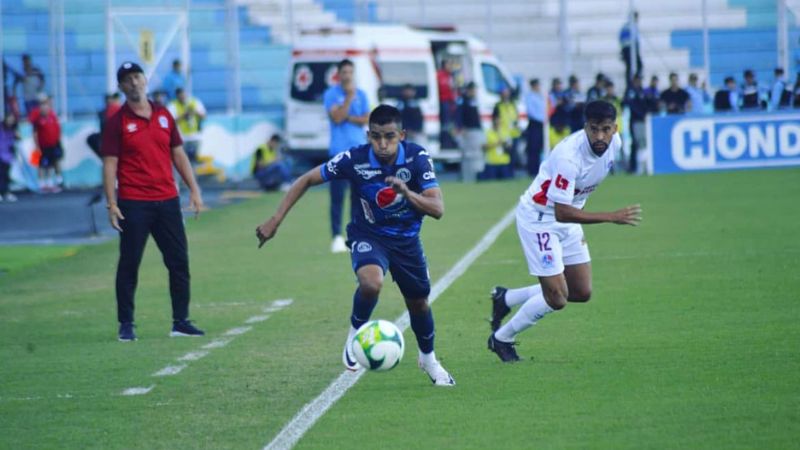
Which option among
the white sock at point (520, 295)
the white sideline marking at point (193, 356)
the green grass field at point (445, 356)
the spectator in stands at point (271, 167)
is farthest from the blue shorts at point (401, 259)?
the spectator in stands at point (271, 167)

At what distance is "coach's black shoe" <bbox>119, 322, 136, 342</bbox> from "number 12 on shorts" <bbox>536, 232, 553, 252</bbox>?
11.6ft

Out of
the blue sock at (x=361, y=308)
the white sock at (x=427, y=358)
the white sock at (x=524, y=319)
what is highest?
the blue sock at (x=361, y=308)

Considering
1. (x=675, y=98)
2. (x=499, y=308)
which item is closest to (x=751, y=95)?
(x=675, y=98)

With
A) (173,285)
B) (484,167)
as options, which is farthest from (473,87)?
(173,285)

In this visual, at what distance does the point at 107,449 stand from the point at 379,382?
7.22 ft

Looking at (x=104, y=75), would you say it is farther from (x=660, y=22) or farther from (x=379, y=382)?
(x=379, y=382)

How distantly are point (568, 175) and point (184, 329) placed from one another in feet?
12.3

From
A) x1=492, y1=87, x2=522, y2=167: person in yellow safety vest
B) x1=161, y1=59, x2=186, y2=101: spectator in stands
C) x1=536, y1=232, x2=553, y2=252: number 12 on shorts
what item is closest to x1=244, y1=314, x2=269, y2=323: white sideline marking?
x1=536, y1=232, x2=553, y2=252: number 12 on shorts

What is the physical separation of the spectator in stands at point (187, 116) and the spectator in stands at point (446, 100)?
5.56 metres

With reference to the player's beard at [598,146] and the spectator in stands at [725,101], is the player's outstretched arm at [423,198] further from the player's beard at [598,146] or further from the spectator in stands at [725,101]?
the spectator in stands at [725,101]

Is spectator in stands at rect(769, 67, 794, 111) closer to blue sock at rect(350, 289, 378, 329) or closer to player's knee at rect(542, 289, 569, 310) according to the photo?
player's knee at rect(542, 289, 569, 310)

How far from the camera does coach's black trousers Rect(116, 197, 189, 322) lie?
39.8 feet

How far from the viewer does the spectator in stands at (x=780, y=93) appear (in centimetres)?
3191

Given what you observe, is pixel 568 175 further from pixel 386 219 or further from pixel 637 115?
pixel 637 115
